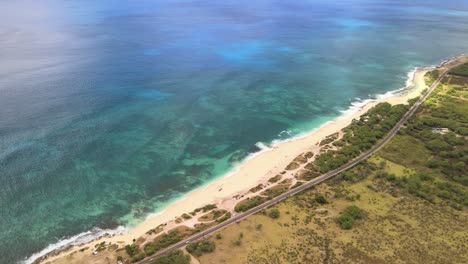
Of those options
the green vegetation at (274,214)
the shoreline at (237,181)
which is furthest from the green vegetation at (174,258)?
the green vegetation at (274,214)

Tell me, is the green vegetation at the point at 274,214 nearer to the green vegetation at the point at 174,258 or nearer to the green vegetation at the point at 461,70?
the green vegetation at the point at 174,258

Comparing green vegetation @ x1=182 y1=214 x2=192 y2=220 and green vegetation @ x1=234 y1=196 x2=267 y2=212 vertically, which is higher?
green vegetation @ x1=234 y1=196 x2=267 y2=212

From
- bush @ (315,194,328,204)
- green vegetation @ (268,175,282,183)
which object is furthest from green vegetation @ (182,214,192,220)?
bush @ (315,194,328,204)

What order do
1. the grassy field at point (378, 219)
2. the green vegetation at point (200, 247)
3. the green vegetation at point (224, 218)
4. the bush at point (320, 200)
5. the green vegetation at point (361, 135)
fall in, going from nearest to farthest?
the grassy field at point (378, 219) < the green vegetation at point (200, 247) < the green vegetation at point (224, 218) < the bush at point (320, 200) < the green vegetation at point (361, 135)

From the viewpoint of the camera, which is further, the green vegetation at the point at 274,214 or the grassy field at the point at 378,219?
the green vegetation at the point at 274,214

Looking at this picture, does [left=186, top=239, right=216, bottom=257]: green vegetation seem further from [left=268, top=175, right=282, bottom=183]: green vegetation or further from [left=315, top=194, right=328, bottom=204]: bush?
[left=315, top=194, right=328, bottom=204]: bush

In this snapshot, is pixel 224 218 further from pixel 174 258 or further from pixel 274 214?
pixel 174 258
